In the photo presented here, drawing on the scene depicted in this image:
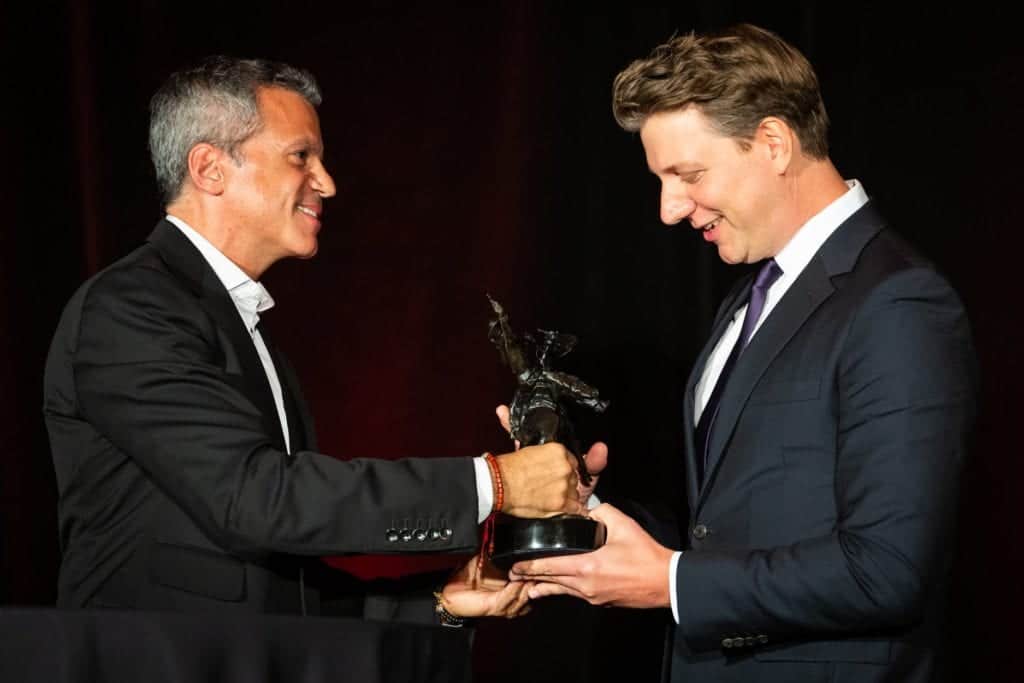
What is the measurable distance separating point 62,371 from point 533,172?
5.44 ft

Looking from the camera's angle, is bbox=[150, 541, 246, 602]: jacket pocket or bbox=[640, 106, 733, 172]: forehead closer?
bbox=[150, 541, 246, 602]: jacket pocket

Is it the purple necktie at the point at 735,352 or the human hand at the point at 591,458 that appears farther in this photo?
the human hand at the point at 591,458

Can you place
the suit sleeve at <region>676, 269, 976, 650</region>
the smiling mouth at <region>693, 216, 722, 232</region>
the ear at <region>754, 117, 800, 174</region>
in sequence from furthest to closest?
1. the smiling mouth at <region>693, 216, 722, 232</region>
2. the ear at <region>754, 117, 800, 174</region>
3. the suit sleeve at <region>676, 269, 976, 650</region>

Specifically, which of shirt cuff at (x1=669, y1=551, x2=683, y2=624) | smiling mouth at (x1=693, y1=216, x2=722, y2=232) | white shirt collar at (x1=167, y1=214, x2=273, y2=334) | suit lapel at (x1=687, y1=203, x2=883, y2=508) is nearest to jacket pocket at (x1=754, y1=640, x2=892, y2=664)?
shirt cuff at (x1=669, y1=551, x2=683, y2=624)

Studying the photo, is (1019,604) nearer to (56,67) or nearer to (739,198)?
(739,198)

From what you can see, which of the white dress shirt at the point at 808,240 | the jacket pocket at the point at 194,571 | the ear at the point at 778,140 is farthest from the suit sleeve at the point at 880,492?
the jacket pocket at the point at 194,571

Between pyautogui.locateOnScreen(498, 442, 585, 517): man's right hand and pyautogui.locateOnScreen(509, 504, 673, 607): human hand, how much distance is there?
0.08 metres

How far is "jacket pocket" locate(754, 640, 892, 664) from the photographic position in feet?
6.88

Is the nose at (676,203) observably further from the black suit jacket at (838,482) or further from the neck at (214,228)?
the neck at (214,228)

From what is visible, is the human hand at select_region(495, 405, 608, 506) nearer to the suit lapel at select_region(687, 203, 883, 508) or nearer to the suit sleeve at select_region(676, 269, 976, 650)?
the suit lapel at select_region(687, 203, 883, 508)

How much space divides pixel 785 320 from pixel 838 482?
292mm

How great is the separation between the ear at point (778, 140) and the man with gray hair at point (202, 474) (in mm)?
625

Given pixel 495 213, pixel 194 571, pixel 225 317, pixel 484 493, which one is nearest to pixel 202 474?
pixel 194 571

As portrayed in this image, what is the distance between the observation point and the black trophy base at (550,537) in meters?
2.23
